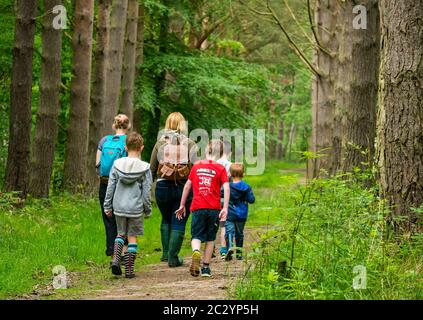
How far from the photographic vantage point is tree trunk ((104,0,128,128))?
838 inches

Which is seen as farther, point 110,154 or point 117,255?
point 110,154

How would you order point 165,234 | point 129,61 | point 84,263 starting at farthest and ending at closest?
point 129,61 → point 165,234 → point 84,263

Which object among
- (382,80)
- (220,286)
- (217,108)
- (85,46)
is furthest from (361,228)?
(217,108)

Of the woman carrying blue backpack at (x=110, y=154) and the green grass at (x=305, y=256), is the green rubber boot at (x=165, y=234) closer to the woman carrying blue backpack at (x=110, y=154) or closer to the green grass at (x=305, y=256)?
the green grass at (x=305, y=256)

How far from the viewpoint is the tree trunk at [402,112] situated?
373 inches

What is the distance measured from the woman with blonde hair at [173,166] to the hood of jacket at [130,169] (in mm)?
831

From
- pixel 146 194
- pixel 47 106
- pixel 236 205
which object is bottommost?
pixel 236 205

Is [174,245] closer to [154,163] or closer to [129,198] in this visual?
[154,163]

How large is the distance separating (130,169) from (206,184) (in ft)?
3.09

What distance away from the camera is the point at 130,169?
33.4ft

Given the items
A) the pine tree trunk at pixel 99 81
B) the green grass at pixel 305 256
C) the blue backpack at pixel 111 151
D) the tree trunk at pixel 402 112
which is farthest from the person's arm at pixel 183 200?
the pine tree trunk at pixel 99 81

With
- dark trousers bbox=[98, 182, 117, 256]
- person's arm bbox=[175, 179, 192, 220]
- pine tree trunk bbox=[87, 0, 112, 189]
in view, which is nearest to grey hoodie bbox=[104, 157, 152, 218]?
person's arm bbox=[175, 179, 192, 220]

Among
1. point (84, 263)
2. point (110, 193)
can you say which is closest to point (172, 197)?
point (110, 193)

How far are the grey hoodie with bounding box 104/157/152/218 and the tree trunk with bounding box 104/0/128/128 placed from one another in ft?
37.4
